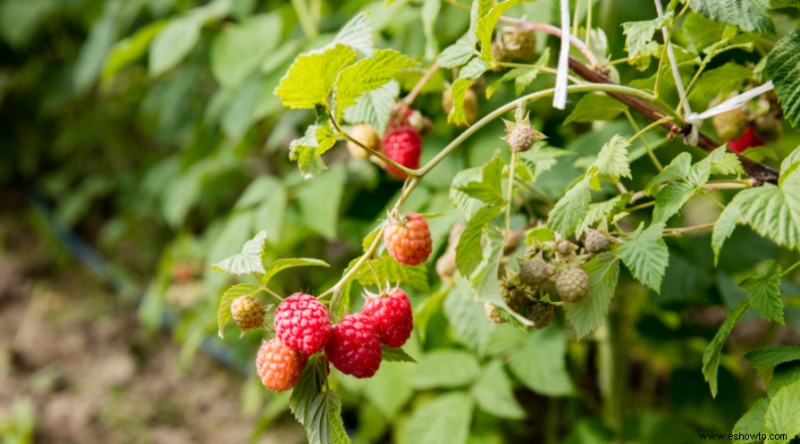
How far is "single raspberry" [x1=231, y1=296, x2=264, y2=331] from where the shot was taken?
74cm

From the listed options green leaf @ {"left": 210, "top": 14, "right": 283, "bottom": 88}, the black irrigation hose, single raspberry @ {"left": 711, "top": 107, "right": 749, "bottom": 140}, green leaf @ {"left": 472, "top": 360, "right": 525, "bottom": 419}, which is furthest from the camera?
the black irrigation hose

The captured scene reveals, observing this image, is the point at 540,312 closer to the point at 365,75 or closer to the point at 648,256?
the point at 648,256

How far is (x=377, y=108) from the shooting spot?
0.97 meters

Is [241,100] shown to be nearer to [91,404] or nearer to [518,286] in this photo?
[518,286]

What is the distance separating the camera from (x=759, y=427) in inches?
29.1

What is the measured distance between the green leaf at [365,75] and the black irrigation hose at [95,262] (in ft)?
6.01

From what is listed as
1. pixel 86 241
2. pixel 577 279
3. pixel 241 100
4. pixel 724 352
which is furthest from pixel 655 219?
pixel 86 241

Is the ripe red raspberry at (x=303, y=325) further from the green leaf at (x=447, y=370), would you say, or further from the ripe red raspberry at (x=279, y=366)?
the green leaf at (x=447, y=370)

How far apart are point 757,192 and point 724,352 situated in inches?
38.2

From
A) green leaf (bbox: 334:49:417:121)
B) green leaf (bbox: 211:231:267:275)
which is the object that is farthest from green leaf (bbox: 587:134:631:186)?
green leaf (bbox: 211:231:267:275)

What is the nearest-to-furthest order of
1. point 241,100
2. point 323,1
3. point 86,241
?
point 241,100 < point 323,1 < point 86,241

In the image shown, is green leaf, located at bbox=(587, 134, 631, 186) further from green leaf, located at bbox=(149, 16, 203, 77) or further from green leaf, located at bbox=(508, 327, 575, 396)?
green leaf, located at bbox=(149, 16, 203, 77)

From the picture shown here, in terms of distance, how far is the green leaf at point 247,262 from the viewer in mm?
711

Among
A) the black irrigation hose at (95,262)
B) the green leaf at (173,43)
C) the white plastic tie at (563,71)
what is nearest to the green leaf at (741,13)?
the white plastic tie at (563,71)
